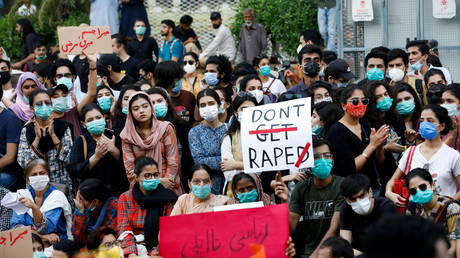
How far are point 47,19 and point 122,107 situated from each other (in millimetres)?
9142

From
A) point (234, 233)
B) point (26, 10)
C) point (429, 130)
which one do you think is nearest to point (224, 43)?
point (26, 10)

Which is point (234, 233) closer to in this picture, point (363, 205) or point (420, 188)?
point (363, 205)

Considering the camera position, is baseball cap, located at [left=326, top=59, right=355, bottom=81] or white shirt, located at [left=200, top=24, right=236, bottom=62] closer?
baseball cap, located at [left=326, top=59, right=355, bottom=81]

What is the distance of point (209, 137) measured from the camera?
401 inches

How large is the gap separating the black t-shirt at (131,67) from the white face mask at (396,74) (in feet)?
12.6

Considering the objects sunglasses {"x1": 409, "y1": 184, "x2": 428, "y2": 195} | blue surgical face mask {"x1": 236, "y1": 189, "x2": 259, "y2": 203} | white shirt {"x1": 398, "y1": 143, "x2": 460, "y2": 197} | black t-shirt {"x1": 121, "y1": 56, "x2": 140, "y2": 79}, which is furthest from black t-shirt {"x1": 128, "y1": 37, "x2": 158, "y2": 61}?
sunglasses {"x1": 409, "y1": 184, "x2": 428, "y2": 195}

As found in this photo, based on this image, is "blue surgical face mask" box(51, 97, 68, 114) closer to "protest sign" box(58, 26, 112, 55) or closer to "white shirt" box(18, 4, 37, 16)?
"protest sign" box(58, 26, 112, 55)

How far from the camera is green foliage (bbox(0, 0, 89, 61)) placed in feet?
62.8

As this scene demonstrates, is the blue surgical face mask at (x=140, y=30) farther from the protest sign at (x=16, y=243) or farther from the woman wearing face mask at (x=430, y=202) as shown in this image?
the woman wearing face mask at (x=430, y=202)

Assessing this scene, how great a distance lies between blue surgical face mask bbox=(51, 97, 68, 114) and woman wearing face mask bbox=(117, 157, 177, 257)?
200cm

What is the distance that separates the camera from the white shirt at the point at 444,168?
8711mm

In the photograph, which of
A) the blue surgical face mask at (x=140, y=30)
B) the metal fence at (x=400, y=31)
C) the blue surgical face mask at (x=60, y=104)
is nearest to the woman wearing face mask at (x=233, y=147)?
the blue surgical face mask at (x=60, y=104)

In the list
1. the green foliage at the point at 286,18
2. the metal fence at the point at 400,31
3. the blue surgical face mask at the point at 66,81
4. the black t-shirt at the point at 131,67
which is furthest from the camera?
the green foliage at the point at 286,18

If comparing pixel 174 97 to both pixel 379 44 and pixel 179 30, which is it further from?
pixel 179 30
